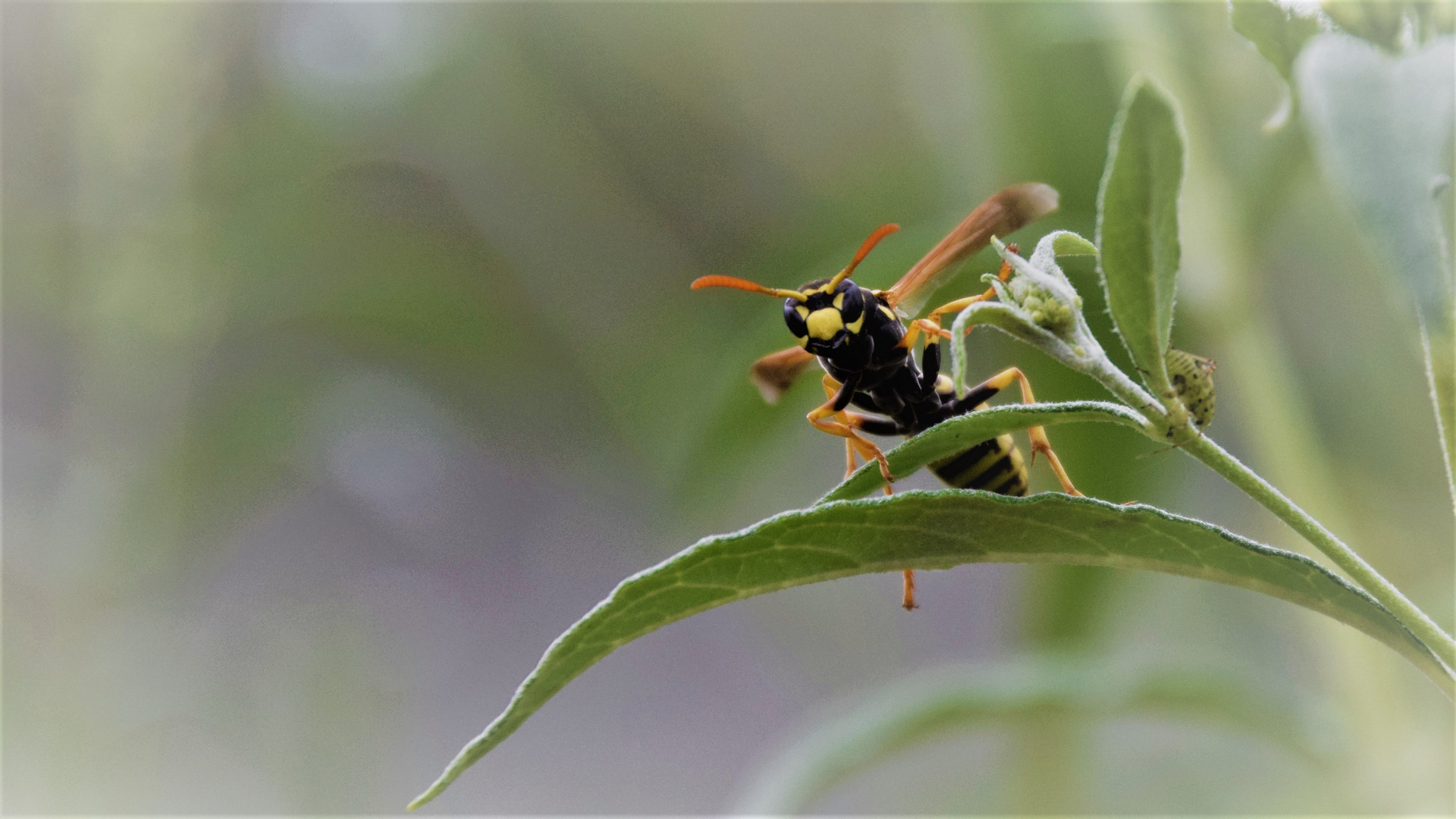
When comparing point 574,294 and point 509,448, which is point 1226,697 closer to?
point 574,294

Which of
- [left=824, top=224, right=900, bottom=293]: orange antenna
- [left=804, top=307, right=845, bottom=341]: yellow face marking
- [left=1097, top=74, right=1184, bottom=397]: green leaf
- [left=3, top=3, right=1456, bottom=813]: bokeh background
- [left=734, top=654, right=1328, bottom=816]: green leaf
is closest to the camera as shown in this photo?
[left=1097, top=74, right=1184, bottom=397]: green leaf

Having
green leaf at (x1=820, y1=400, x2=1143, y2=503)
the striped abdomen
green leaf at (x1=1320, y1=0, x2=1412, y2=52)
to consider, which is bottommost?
green leaf at (x1=820, y1=400, x2=1143, y2=503)

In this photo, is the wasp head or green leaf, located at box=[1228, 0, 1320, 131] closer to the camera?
green leaf, located at box=[1228, 0, 1320, 131]

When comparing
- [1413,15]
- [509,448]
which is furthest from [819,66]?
[1413,15]

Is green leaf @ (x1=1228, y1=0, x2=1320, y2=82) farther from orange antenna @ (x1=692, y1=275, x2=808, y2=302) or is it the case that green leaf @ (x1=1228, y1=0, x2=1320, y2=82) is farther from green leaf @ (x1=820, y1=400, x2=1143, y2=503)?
orange antenna @ (x1=692, y1=275, x2=808, y2=302)

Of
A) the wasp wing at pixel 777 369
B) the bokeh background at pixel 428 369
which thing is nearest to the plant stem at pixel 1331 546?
the wasp wing at pixel 777 369

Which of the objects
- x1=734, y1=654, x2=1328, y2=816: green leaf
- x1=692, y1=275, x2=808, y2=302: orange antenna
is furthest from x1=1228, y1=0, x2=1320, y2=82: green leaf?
x1=734, y1=654, x2=1328, y2=816: green leaf

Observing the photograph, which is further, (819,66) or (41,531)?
(819,66)
